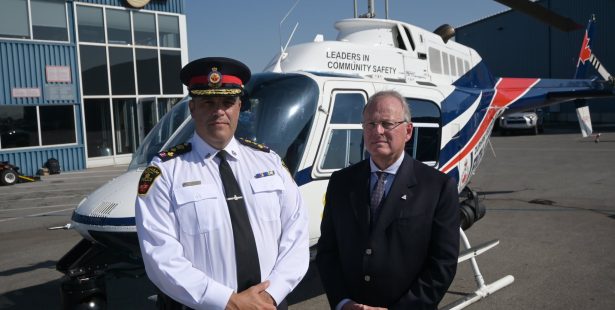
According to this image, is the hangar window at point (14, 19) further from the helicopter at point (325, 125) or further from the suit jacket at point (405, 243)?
the suit jacket at point (405, 243)

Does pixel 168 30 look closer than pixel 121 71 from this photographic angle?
No

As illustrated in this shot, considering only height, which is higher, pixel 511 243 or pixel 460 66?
pixel 460 66

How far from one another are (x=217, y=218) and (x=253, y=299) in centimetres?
35

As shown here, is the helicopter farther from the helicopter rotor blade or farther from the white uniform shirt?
the white uniform shirt

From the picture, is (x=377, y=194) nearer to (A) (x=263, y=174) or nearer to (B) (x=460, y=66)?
(A) (x=263, y=174)

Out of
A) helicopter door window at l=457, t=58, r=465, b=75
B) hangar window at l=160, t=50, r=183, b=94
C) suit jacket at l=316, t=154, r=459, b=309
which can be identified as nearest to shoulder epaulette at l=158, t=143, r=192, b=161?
suit jacket at l=316, t=154, r=459, b=309

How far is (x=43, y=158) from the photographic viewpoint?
52.6 ft

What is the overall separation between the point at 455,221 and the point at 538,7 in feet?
17.1

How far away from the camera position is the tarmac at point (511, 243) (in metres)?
4.66

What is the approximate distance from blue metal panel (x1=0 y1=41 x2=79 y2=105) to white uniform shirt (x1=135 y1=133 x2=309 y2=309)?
51.8 feet

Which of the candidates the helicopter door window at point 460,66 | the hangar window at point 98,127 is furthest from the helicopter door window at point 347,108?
the hangar window at point 98,127

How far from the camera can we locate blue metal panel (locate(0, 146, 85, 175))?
1542 centimetres

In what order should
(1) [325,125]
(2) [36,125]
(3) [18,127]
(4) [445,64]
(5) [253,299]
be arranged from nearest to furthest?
1. (5) [253,299]
2. (1) [325,125]
3. (4) [445,64]
4. (3) [18,127]
5. (2) [36,125]

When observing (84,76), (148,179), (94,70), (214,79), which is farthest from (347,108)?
(94,70)
